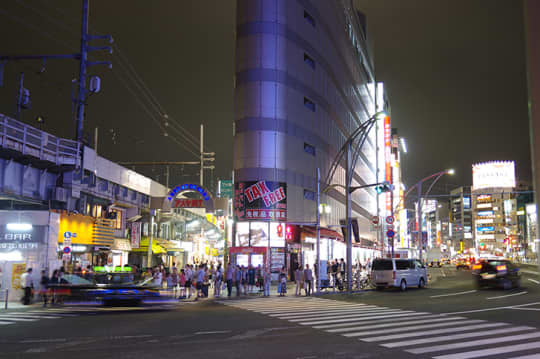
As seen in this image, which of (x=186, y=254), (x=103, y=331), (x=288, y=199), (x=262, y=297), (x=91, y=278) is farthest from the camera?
(x=186, y=254)

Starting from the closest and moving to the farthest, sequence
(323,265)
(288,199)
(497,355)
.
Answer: (497,355)
(323,265)
(288,199)

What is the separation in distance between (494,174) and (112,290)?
153 metres

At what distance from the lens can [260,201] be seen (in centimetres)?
3862

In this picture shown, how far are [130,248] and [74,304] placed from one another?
69.9ft

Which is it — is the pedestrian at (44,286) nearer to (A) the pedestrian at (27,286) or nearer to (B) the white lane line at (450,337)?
(A) the pedestrian at (27,286)

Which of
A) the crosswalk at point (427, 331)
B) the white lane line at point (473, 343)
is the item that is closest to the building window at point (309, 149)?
Answer: the crosswalk at point (427, 331)

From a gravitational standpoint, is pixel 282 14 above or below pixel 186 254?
above

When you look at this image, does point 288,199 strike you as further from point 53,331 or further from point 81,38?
point 53,331

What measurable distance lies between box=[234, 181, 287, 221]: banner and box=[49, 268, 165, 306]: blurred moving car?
17739 mm

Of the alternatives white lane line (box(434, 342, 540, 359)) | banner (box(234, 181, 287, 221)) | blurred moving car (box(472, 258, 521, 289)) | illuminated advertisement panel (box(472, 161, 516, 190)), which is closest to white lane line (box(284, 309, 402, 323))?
white lane line (box(434, 342, 540, 359))

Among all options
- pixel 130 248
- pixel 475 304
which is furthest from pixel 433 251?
pixel 475 304

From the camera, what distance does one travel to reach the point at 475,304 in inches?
836

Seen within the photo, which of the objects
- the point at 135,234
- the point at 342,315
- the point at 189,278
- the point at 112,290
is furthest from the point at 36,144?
the point at 135,234

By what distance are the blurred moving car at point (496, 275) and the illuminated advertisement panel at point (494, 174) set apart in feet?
408
